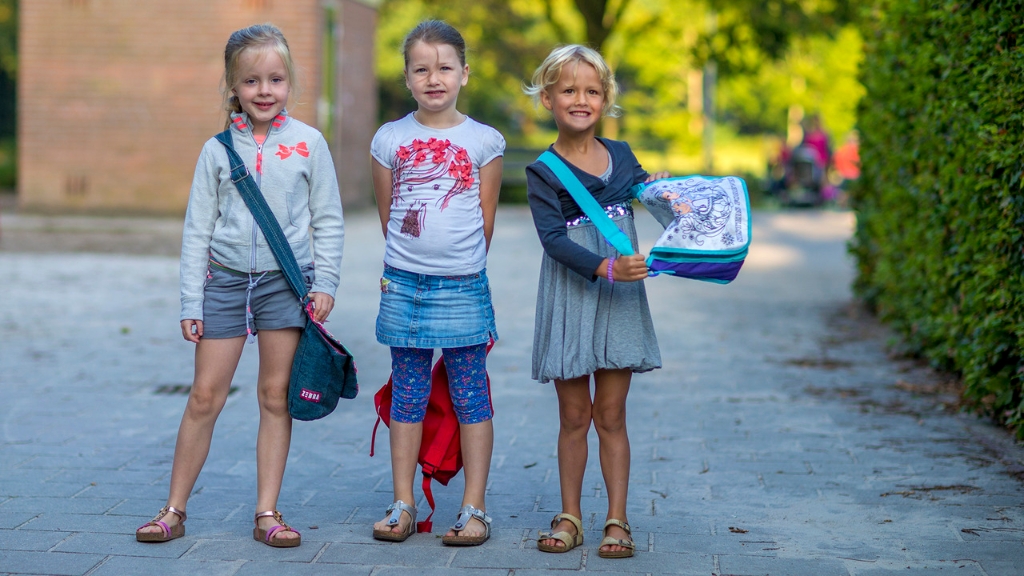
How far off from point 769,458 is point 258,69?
9.44 ft

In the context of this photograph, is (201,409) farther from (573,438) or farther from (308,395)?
(573,438)

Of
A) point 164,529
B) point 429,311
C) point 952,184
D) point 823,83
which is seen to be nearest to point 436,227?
point 429,311

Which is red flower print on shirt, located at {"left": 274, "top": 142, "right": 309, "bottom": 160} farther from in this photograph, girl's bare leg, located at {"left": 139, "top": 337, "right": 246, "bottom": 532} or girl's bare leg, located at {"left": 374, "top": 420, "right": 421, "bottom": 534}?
girl's bare leg, located at {"left": 374, "top": 420, "right": 421, "bottom": 534}

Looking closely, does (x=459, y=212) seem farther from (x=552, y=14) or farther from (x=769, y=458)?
(x=552, y=14)

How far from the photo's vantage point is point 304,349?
4.02 metres

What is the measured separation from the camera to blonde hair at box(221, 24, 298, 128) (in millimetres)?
3939

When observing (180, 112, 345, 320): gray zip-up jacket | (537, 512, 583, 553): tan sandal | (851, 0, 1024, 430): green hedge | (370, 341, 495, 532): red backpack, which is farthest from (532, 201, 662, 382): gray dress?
(851, 0, 1024, 430): green hedge

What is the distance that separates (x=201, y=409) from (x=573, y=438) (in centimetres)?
131

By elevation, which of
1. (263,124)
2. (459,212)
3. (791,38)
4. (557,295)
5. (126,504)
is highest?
(791,38)

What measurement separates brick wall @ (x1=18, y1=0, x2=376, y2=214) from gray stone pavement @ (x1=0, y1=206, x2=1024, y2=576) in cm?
799

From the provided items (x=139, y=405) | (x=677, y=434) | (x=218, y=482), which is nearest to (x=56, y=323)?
(x=139, y=405)

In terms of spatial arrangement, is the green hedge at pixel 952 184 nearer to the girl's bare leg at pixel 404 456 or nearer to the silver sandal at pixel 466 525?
the silver sandal at pixel 466 525

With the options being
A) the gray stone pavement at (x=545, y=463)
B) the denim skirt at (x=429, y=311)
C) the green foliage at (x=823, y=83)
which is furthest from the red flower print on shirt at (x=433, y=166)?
the green foliage at (x=823, y=83)

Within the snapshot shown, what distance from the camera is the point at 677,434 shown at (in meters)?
5.71
